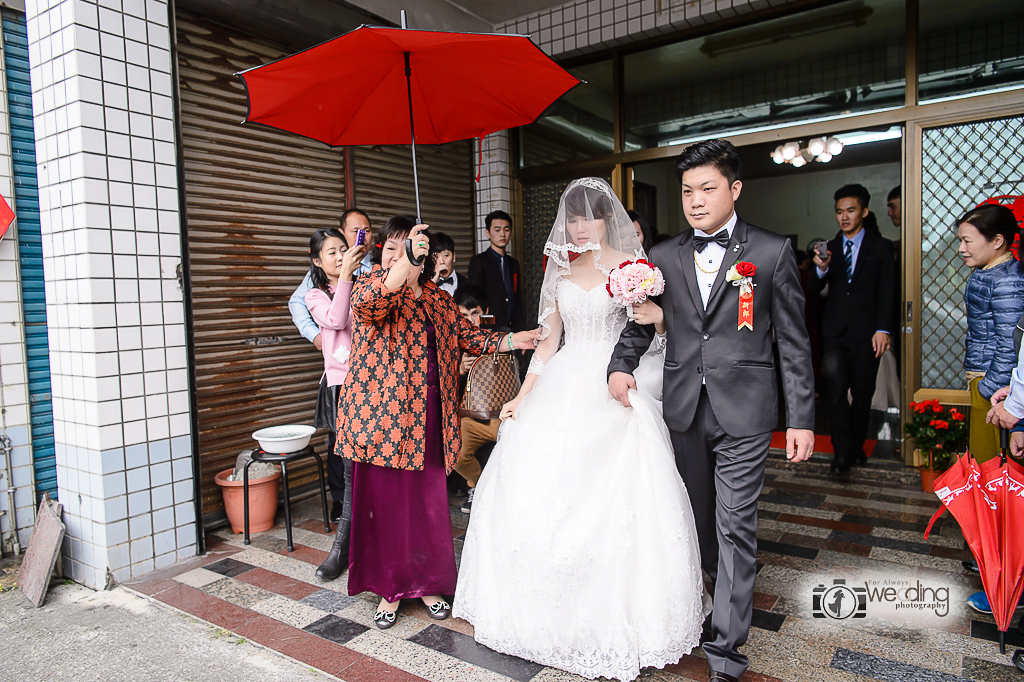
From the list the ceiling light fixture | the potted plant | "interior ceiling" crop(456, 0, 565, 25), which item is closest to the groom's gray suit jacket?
the potted plant

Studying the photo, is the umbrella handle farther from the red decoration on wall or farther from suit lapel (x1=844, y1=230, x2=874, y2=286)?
suit lapel (x1=844, y1=230, x2=874, y2=286)

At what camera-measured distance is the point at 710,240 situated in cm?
242

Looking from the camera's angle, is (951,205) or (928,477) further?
(951,205)

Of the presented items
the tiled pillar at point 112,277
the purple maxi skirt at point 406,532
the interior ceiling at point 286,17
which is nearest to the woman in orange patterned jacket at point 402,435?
the purple maxi skirt at point 406,532

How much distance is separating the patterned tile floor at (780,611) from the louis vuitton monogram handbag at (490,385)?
2.66 feet

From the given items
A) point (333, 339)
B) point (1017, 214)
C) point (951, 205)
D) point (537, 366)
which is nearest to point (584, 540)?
point (537, 366)

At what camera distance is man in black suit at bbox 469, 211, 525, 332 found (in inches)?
197

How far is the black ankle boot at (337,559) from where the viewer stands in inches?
128

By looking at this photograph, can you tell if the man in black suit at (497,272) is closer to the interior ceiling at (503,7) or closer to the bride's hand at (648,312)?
the interior ceiling at (503,7)

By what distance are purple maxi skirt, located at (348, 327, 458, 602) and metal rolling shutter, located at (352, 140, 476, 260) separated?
265 centimetres

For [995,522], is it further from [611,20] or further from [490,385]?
[611,20]

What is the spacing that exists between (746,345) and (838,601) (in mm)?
1415

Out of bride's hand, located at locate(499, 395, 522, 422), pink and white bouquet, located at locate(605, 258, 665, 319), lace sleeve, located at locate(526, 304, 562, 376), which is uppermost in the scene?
pink and white bouquet, located at locate(605, 258, 665, 319)

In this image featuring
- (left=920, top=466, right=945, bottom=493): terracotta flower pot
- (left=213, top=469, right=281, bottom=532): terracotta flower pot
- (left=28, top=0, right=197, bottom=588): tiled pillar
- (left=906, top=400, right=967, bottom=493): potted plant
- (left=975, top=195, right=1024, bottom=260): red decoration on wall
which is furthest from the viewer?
(left=920, top=466, right=945, bottom=493): terracotta flower pot
